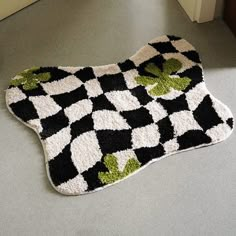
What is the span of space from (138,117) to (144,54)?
0.39m

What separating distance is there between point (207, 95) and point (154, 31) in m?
0.50

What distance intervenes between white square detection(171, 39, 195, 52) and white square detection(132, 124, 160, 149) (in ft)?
1.57

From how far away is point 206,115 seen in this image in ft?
4.99

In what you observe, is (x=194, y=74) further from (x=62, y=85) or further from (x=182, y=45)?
(x=62, y=85)

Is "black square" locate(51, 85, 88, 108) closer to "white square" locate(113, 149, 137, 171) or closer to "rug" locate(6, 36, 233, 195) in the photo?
"rug" locate(6, 36, 233, 195)

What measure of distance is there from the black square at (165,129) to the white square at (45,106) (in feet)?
1.40

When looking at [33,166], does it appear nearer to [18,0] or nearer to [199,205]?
[199,205]

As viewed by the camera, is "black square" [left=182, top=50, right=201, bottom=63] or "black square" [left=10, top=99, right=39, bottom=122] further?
"black square" [left=182, top=50, right=201, bottom=63]

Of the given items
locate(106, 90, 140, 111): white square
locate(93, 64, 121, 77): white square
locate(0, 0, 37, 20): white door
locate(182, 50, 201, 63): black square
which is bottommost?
locate(182, 50, 201, 63): black square

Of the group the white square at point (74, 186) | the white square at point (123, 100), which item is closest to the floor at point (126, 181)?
the white square at point (74, 186)

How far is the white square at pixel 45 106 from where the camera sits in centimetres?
157

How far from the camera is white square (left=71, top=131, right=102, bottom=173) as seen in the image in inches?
55.0

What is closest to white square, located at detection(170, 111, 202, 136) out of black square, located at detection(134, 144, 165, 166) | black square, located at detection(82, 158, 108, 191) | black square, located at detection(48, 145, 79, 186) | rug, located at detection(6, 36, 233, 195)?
rug, located at detection(6, 36, 233, 195)

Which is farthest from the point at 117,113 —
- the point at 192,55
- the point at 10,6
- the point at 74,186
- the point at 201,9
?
the point at 10,6
